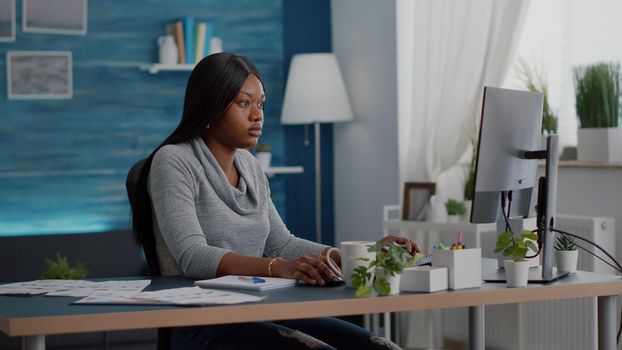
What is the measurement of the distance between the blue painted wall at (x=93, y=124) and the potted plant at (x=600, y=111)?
217cm

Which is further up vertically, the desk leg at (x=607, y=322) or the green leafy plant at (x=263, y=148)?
the green leafy plant at (x=263, y=148)

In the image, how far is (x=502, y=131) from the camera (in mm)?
2301

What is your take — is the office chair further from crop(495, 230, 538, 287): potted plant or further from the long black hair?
crop(495, 230, 538, 287): potted plant

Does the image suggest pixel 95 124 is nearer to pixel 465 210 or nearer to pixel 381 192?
pixel 381 192

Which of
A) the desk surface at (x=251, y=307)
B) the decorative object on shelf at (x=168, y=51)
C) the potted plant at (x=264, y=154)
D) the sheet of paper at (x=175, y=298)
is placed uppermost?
the decorative object on shelf at (x=168, y=51)

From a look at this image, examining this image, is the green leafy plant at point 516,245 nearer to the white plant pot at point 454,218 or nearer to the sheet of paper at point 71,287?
the sheet of paper at point 71,287

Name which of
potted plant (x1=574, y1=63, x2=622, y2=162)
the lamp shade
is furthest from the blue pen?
the lamp shade

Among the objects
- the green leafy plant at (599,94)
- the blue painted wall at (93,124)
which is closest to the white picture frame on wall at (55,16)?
the blue painted wall at (93,124)

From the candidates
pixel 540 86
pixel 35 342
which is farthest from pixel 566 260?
pixel 540 86

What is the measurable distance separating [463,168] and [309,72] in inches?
38.2

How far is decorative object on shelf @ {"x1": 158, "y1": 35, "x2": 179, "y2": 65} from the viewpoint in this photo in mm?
4998

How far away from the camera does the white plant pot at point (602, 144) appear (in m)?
3.82

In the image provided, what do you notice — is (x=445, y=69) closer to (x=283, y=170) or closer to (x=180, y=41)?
(x=283, y=170)

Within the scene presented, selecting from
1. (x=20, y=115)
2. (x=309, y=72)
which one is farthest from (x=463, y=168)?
(x=20, y=115)
